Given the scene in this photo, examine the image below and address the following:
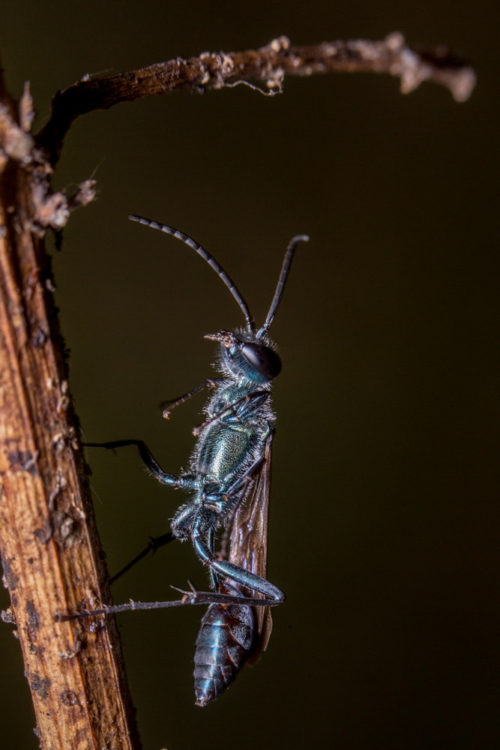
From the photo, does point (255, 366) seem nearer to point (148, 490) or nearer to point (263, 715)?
point (148, 490)

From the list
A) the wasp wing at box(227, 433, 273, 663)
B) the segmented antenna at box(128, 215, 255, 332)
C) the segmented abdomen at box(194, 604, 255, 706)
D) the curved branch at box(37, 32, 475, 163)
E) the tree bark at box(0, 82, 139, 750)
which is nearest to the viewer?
the curved branch at box(37, 32, 475, 163)

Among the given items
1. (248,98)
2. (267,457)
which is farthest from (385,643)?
(248,98)

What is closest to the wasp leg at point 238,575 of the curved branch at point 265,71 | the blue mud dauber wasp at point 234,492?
the blue mud dauber wasp at point 234,492

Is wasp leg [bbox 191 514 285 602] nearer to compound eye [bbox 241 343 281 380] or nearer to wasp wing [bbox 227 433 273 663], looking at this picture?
wasp wing [bbox 227 433 273 663]

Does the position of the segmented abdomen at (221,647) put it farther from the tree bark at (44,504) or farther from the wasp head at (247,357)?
the wasp head at (247,357)

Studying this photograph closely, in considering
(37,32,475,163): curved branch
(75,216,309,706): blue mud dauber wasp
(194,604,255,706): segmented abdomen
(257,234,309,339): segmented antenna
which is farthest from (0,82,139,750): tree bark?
(257,234,309,339): segmented antenna

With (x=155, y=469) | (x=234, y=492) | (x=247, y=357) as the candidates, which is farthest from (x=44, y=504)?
(x=234, y=492)
